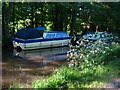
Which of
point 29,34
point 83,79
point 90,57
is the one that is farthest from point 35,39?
point 83,79

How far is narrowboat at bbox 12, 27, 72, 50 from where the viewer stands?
16141mm

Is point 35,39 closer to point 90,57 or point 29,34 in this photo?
point 29,34

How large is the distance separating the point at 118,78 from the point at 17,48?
38.5 ft

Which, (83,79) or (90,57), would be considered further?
(90,57)

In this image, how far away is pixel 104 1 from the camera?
2231 centimetres

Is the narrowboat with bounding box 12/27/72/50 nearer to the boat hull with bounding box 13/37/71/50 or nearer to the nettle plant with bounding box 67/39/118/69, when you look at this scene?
the boat hull with bounding box 13/37/71/50

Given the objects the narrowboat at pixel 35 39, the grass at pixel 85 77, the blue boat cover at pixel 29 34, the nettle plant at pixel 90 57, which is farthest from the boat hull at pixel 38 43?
the grass at pixel 85 77

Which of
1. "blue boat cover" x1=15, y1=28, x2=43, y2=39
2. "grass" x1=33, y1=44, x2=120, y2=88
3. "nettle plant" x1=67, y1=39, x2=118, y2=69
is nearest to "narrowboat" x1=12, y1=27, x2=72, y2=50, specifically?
"blue boat cover" x1=15, y1=28, x2=43, y2=39

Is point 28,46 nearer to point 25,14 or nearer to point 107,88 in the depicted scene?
point 25,14

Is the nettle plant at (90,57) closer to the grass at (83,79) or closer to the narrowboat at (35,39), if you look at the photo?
the grass at (83,79)

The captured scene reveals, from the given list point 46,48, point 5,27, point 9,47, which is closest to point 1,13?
point 5,27

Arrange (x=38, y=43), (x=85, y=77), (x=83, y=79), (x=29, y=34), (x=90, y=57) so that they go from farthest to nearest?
(x=38, y=43), (x=29, y=34), (x=90, y=57), (x=85, y=77), (x=83, y=79)

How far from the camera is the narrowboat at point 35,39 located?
16141mm

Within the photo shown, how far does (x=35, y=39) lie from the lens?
55.4 ft
